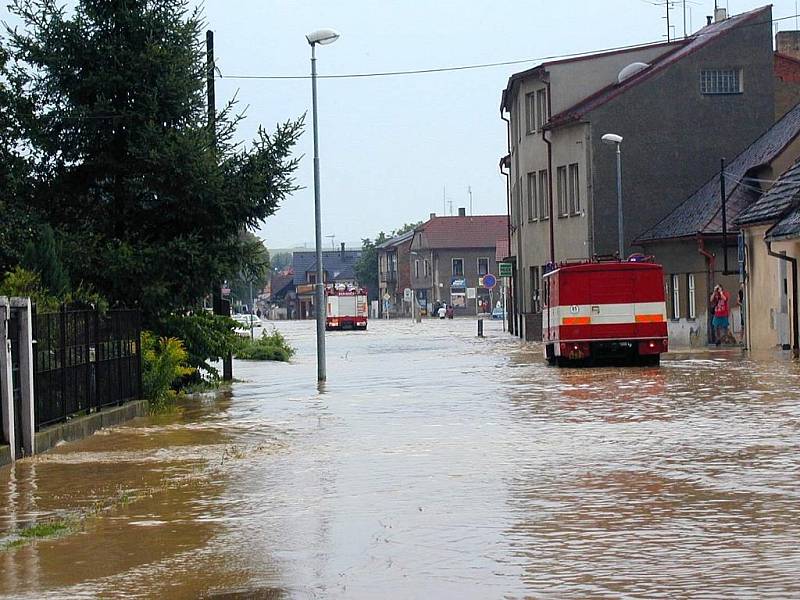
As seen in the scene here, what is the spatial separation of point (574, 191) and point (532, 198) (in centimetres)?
549

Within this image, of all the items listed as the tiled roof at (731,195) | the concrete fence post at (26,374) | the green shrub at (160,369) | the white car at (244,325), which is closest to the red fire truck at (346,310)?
the white car at (244,325)

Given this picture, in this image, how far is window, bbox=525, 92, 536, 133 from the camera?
6023 cm

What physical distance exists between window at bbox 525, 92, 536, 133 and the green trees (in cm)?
3465

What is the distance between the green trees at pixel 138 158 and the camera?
82.9ft

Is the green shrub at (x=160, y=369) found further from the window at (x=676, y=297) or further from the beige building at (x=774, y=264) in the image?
the window at (x=676, y=297)

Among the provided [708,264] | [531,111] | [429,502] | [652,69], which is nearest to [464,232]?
[531,111]

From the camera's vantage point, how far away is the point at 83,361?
19562 mm

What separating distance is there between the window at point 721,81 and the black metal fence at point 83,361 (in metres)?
35.2

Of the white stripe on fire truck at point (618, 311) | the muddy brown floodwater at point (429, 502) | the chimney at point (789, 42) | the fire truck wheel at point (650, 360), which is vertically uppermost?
the chimney at point (789, 42)

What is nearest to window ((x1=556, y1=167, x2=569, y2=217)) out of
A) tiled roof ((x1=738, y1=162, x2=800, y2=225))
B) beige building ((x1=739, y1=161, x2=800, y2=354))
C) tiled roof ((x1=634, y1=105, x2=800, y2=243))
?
tiled roof ((x1=634, y1=105, x2=800, y2=243))

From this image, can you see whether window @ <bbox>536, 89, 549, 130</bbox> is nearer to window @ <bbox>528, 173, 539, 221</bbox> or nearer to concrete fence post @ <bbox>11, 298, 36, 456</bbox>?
window @ <bbox>528, 173, 539, 221</bbox>

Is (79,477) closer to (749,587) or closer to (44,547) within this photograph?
(44,547)

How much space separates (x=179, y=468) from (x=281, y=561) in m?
5.90

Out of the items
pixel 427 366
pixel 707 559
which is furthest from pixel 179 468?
pixel 427 366
